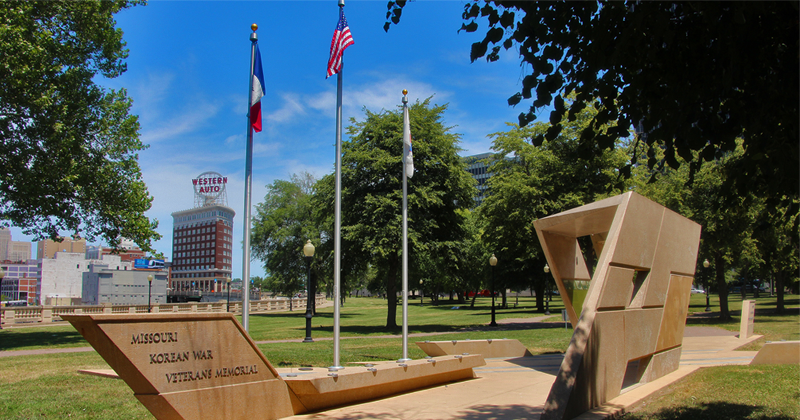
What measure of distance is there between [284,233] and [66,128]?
1133 inches

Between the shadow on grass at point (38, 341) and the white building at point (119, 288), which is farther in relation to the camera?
the white building at point (119, 288)

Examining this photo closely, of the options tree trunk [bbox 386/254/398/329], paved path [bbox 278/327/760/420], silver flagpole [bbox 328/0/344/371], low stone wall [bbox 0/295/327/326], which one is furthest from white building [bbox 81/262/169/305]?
paved path [bbox 278/327/760/420]

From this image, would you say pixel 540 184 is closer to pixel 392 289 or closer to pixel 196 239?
pixel 392 289

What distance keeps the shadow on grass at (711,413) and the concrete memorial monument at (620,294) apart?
0.73 metres

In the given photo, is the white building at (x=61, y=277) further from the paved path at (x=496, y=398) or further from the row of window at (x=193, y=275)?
the paved path at (x=496, y=398)

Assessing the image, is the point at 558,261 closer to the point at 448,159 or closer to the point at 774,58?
the point at 774,58

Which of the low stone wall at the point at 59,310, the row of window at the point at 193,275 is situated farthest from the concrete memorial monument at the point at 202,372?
the row of window at the point at 193,275

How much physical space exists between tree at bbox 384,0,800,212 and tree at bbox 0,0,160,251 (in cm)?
1969

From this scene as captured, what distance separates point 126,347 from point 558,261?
10.00 meters

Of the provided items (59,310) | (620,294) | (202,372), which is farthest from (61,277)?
(620,294)

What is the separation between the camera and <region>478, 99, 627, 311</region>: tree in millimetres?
29031

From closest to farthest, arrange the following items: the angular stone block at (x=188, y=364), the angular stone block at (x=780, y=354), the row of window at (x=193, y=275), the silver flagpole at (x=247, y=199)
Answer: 1. the angular stone block at (x=188, y=364)
2. the silver flagpole at (x=247, y=199)
3. the angular stone block at (x=780, y=354)
4. the row of window at (x=193, y=275)

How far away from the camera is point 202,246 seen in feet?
476

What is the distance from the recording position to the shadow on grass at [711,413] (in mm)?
6820
